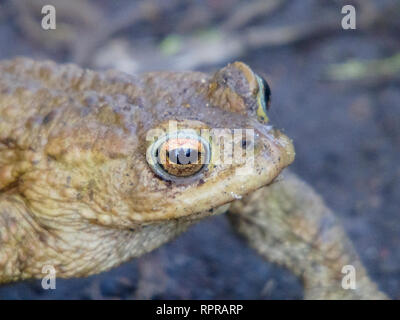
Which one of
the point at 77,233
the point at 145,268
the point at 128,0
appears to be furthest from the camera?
the point at 128,0

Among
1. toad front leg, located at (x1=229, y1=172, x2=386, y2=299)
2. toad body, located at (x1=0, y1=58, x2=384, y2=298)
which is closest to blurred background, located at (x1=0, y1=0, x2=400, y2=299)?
toad front leg, located at (x1=229, y1=172, x2=386, y2=299)

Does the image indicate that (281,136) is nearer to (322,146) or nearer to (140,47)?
(322,146)

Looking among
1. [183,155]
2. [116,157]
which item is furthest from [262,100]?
[116,157]

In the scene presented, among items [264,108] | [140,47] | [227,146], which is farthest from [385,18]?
[227,146]

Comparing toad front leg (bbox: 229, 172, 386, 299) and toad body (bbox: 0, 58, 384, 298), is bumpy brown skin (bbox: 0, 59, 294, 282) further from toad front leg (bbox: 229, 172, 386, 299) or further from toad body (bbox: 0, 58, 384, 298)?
toad front leg (bbox: 229, 172, 386, 299)

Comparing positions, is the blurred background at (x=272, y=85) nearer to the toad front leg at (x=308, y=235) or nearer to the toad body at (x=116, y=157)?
the toad front leg at (x=308, y=235)

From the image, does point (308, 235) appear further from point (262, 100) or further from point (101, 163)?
point (101, 163)
